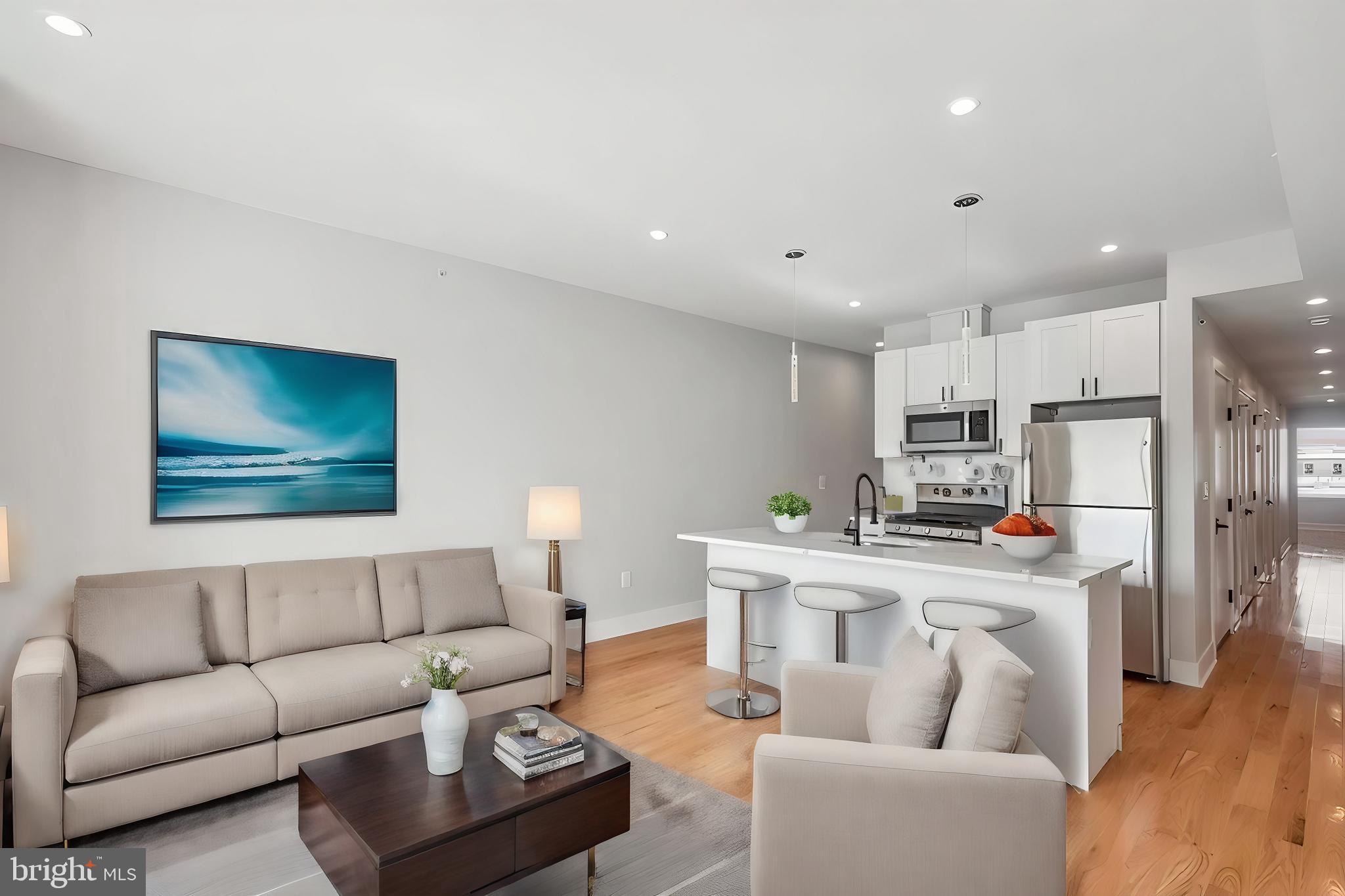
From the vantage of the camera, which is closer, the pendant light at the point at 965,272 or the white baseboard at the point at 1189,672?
the pendant light at the point at 965,272

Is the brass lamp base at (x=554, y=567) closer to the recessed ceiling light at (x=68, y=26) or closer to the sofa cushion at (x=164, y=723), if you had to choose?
the sofa cushion at (x=164, y=723)

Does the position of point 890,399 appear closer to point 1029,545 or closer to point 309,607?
point 1029,545

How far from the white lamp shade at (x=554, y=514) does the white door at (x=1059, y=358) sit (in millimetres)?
3283

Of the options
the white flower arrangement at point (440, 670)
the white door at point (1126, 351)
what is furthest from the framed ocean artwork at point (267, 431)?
the white door at point (1126, 351)

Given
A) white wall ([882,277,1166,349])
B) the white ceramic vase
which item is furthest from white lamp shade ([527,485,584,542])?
white wall ([882,277,1166,349])

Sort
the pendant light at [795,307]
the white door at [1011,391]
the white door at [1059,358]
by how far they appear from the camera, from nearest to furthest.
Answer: the pendant light at [795,307], the white door at [1059,358], the white door at [1011,391]

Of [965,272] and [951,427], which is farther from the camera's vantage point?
[951,427]

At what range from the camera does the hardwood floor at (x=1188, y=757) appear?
7.32 feet

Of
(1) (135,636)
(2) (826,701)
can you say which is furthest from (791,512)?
Answer: (1) (135,636)

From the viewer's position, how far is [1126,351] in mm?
4332

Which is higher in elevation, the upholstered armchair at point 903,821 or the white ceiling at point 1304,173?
the white ceiling at point 1304,173

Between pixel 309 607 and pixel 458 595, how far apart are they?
722 millimetres

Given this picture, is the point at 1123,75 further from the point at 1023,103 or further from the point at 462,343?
the point at 462,343

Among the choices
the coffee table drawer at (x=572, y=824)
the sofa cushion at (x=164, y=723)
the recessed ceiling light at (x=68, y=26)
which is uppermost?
the recessed ceiling light at (x=68, y=26)
